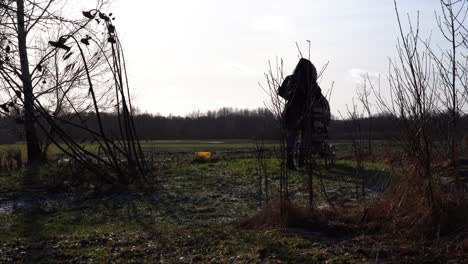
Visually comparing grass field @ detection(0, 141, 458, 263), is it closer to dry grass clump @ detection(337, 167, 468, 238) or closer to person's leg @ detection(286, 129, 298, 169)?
dry grass clump @ detection(337, 167, 468, 238)

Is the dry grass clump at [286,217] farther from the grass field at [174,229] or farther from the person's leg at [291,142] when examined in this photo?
the person's leg at [291,142]

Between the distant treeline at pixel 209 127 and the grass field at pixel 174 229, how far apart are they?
0.93m

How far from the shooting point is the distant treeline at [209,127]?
21.6 ft

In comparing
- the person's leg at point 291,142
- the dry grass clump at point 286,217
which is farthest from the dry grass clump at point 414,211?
the person's leg at point 291,142

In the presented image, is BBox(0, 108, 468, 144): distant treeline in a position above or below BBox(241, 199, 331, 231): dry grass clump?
above

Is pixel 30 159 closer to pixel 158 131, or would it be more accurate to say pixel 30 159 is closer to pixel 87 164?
pixel 87 164

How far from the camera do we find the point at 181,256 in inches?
203

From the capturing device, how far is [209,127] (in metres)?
73.6

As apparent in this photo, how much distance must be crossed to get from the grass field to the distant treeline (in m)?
0.93

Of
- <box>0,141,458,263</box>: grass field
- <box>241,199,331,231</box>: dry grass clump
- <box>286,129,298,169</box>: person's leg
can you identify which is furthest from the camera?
<box>286,129,298,169</box>: person's leg

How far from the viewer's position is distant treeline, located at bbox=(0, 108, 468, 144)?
260 inches

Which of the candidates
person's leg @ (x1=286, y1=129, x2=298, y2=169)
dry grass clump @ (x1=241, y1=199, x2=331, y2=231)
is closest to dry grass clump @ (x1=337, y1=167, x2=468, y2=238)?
dry grass clump @ (x1=241, y1=199, x2=331, y2=231)

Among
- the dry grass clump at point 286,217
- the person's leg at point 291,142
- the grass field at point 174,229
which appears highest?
the person's leg at point 291,142

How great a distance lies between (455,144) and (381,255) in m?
1.79
